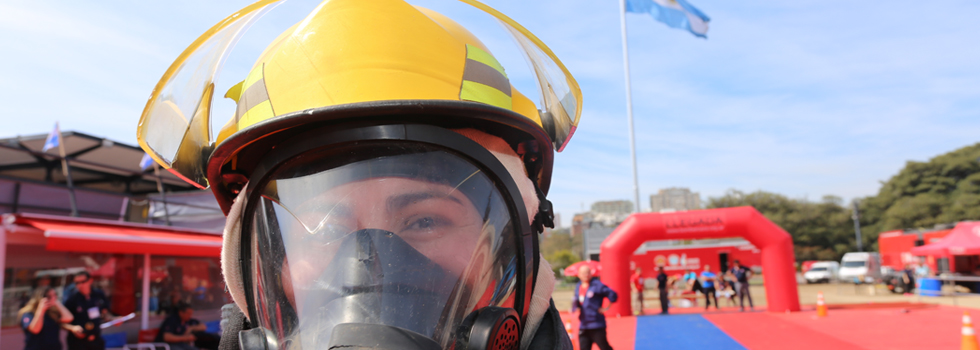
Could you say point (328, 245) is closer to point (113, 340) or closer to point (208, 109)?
point (208, 109)

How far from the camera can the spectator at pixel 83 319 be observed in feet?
21.3

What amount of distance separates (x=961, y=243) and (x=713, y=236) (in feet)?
36.8

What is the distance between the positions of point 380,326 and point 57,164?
11.3 meters

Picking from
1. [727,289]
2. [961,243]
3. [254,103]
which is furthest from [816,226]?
[254,103]

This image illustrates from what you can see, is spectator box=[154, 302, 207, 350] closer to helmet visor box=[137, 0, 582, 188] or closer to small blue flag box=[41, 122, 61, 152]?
small blue flag box=[41, 122, 61, 152]

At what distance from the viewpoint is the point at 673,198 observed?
370ft

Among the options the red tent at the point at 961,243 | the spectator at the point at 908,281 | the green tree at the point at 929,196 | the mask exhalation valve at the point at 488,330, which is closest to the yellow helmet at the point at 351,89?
the mask exhalation valve at the point at 488,330

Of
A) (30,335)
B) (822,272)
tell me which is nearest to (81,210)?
(30,335)

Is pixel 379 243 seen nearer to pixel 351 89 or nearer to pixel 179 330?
pixel 351 89

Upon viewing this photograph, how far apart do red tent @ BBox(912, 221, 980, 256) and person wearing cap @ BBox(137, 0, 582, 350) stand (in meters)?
23.4

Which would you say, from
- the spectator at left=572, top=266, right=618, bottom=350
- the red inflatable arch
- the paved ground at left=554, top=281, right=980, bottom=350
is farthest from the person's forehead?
the red inflatable arch

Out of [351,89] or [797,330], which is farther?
[797,330]

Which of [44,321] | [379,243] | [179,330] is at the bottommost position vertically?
[179,330]

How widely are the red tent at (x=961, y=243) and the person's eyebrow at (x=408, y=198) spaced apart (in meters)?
23.6
